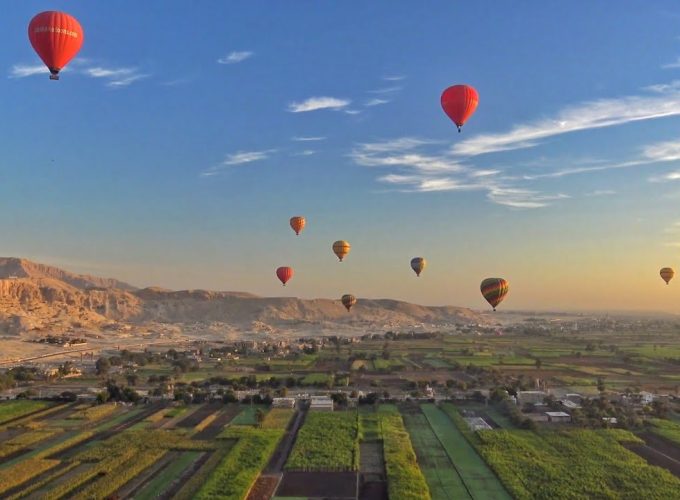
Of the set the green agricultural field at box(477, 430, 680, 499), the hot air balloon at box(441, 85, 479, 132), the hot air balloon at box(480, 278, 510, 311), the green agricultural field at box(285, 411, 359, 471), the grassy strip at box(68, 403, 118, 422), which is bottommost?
the green agricultural field at box(477, 430, 680, 499)

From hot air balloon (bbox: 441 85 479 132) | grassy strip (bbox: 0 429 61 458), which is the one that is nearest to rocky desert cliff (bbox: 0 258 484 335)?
grassy strip (bbox: 0 429 61 458)

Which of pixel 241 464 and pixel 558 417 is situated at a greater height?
pixel 558 417

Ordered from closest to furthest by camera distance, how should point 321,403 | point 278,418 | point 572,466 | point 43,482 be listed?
point 43,482, point 572,466, point 278,418, point 321,403

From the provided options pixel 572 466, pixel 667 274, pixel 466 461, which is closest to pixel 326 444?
pixel 466 461

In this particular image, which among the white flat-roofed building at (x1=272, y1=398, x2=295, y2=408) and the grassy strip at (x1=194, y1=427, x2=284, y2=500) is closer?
the grassy strip at (x1=194, y1=427, x2=284, y2=500)

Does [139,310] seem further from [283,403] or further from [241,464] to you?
[241,464]

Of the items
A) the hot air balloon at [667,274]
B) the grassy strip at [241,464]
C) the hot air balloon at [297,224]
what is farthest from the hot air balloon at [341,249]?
the hot air balloon at [667,274]

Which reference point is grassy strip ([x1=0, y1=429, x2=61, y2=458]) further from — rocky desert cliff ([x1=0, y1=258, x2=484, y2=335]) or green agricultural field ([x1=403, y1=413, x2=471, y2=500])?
rocky desert cliff ([x1=0, y1=258, x2=484, y2=335])
